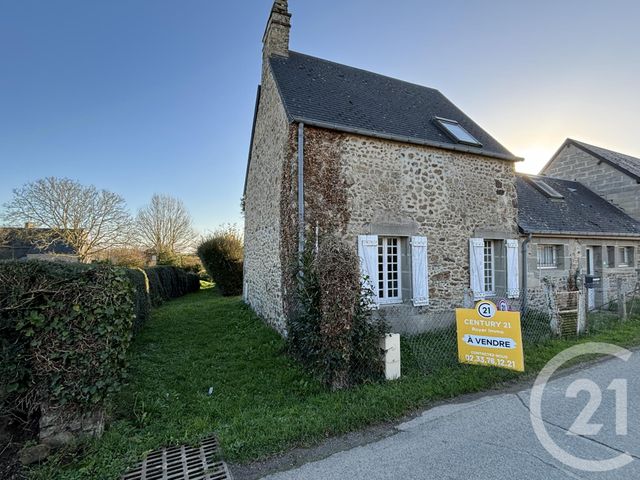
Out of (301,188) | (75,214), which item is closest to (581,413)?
(301,188)

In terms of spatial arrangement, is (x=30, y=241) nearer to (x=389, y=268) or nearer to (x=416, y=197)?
(x=389, y=268)

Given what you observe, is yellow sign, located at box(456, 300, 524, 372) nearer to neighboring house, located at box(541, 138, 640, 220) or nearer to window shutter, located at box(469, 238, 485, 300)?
window shutter, located at box(469, 238, 485, 300)

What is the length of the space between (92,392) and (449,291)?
7314 millimetres

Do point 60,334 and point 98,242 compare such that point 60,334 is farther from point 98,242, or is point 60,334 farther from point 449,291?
A: point 98,242

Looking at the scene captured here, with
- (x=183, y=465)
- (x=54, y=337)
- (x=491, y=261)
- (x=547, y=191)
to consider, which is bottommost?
(x=183, y=465)

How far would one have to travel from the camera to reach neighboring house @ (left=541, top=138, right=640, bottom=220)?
14.0 m

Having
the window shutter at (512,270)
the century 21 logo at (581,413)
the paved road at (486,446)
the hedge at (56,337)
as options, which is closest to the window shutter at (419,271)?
the century 21 logo at (581,413)

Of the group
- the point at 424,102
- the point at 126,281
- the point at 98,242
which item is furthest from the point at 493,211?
the point at 98,242

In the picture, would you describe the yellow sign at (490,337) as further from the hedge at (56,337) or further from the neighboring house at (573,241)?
the neighboring house at (573,241)

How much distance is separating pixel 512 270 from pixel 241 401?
7.93 metres

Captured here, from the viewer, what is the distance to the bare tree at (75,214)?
2066 cm

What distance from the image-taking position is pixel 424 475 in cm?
278

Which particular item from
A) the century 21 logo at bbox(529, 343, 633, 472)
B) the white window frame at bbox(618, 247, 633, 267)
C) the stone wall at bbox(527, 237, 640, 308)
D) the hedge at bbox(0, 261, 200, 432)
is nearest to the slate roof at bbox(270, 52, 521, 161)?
the stone wall at bbox(527, 237, 640, 308)

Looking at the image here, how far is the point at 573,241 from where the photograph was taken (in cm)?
1059
